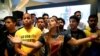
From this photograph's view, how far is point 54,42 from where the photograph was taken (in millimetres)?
3354

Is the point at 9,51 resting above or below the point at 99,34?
below

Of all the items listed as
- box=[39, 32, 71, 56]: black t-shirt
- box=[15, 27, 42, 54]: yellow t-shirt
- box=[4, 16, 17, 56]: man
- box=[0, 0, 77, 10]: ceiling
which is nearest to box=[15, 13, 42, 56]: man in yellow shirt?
box=[15, 27, 42, 54]: yellow t-shirt

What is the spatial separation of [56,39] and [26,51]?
2.35 feet

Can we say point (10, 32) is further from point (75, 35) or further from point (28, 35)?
point (75, 35)

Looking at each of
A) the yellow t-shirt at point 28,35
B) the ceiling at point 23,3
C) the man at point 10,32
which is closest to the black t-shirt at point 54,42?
the yellow t-shirt at point 28,35

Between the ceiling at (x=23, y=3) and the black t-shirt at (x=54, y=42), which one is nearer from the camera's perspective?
the black t-shirt at (x=54, y=42)

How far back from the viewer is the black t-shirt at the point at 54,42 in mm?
3354

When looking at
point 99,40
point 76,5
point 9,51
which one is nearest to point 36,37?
point 9,51

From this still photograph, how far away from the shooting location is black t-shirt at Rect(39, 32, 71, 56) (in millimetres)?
3354

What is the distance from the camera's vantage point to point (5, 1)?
284 inches

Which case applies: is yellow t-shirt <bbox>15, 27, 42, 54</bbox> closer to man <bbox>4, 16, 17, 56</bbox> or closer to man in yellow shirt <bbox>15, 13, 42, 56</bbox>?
man in yellow shirt <bbox>15, 13, 42, 56</bbox>

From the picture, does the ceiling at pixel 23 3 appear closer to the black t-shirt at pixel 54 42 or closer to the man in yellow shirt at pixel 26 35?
the man in yellow shirt at pixel 26 35

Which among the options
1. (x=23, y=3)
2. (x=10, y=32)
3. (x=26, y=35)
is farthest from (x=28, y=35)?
(x=23, y=3)

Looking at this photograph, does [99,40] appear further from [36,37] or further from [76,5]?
[76,5]
